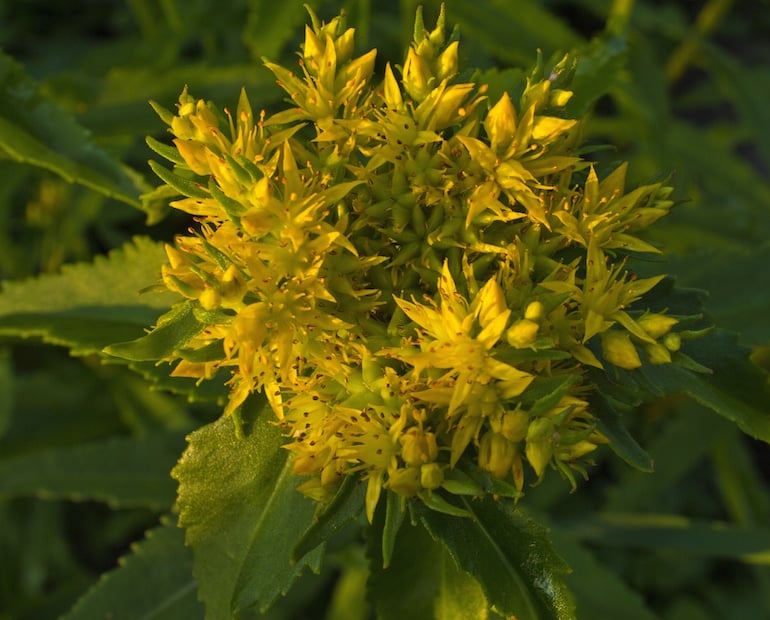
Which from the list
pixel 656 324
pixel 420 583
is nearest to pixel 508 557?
pixel 420 583

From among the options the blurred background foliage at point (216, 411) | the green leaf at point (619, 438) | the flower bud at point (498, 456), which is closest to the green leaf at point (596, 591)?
the blurred background foliage at point (216, 411)

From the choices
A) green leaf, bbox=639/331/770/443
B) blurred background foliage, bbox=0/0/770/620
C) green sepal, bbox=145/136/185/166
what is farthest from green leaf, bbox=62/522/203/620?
green leaf, bbox=639/331/770/443

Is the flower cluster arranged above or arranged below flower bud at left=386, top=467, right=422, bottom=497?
above

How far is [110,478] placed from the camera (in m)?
2.72

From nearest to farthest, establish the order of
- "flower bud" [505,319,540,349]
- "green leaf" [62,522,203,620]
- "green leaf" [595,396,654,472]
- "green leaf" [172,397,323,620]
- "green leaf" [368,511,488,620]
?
"flower bud" [505,319,540,349] → "green leaf" [595,396,654,472] → "green leaf" [172,397,323,620] → "green leaf" [368,511,488,620] → "green leaf" [62,522,203,620]

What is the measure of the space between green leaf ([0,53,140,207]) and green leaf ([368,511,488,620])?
3.00 feet

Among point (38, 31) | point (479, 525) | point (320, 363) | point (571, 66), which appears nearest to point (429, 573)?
point (479, 525)

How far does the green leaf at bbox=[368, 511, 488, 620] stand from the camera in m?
1.73

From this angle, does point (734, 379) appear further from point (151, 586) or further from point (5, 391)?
→ point (5, 391)

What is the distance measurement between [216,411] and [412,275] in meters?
1.74

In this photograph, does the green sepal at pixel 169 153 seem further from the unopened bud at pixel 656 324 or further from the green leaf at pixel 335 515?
the unopened bud at pixel 656 324

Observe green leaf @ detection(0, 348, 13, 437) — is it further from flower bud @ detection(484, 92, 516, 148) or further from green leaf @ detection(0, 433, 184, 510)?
flower bud @ detection(484, 92, 516, 148)

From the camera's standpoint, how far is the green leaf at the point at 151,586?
7.05ft

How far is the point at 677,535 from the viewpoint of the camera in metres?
2.87
